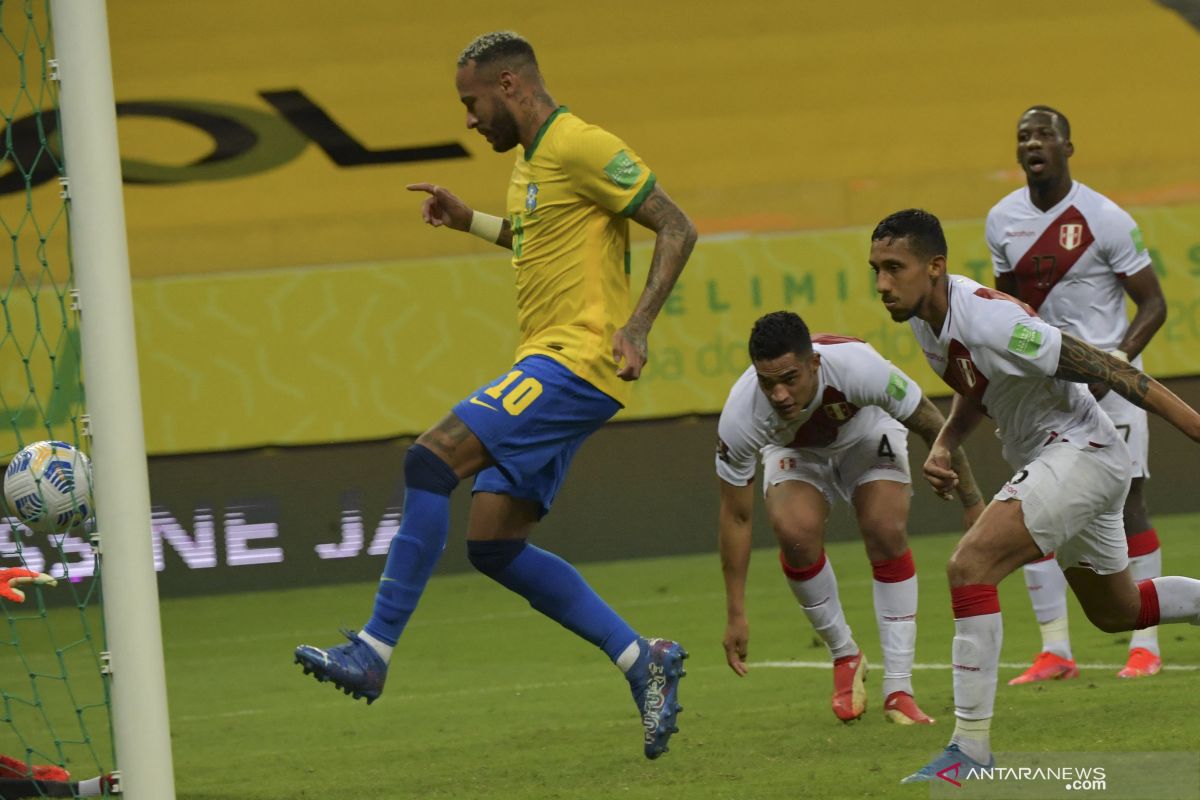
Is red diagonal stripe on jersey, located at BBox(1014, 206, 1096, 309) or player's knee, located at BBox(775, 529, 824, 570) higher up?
red diagonal stripe on jersey, located at BBox(1014, 206, 1096, 309)

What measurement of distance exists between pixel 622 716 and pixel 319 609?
449 cm

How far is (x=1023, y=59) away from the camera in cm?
1469

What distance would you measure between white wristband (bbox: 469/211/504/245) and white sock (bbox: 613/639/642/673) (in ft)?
4.73

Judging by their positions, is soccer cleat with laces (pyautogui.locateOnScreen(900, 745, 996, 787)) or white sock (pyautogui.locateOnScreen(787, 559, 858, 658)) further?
white sock (pyautogui.locateOnScreen(787, 559, 858, 658))

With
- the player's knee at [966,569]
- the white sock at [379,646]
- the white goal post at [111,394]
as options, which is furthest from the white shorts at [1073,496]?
the white goal post at [111,394]

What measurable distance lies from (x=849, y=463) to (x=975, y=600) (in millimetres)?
1762

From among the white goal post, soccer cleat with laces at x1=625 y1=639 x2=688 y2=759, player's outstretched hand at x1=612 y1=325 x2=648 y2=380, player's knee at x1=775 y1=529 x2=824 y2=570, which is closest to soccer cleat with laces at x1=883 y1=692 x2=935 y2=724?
player's knee at x1=775 y1=529 x2=824 y2=570

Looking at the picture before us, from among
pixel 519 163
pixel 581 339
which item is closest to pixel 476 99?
pixel 519 163

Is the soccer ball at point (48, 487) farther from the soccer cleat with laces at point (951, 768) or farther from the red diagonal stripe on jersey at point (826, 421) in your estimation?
the red diagonal stripe on jersey at point (826, 421)

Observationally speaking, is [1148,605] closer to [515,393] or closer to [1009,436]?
[1009,436]

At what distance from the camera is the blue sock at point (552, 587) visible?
5207mm

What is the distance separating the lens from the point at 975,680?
4.54 m

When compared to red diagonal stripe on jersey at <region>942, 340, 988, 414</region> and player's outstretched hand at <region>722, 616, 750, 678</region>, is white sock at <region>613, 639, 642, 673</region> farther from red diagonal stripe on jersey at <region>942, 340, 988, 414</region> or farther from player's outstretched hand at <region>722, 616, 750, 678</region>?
red diagonal stripe on jersey at <region>942, 340, 988, 414</region>

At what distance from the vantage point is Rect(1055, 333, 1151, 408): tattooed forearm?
4.67 metres
